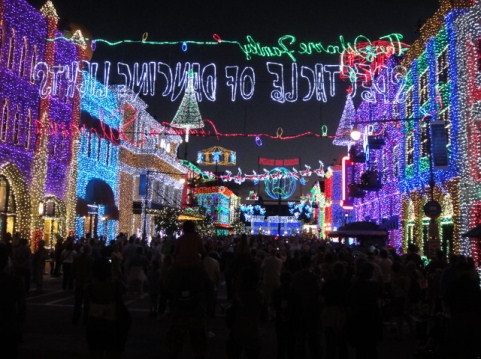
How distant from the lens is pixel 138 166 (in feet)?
147

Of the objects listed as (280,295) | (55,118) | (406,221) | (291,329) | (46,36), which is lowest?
(291,329)

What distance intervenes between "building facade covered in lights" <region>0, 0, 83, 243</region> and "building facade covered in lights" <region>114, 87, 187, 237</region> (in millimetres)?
9152

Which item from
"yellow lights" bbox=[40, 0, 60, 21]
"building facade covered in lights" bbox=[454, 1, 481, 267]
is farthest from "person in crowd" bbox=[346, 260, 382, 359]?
"yellow lights" bbox=[40, 0, 60, 21]

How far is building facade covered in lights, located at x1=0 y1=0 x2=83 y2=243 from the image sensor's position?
23.8 meters

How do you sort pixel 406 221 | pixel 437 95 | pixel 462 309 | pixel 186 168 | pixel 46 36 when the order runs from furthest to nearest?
pixel 186 168
pixel 406 221
pixel 46 36
pixel 437 95
pixel 462 309

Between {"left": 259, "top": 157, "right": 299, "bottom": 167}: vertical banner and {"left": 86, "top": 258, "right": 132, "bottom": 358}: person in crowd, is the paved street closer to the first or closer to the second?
{"left": 86, "top": 258, "right": 132, "bottom": 358}: person in crowd

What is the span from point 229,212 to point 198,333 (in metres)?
85.9

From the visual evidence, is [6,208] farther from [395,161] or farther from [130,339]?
[395,161]

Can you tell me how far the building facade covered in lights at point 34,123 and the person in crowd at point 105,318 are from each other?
19088mm

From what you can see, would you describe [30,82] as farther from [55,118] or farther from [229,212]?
[229,212]

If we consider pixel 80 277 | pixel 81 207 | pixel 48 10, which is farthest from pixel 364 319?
pixel 81 207

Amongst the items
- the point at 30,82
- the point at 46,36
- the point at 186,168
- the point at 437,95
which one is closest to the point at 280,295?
the point at 437,95

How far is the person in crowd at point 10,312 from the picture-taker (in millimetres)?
5387

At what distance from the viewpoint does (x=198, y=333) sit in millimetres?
6414
